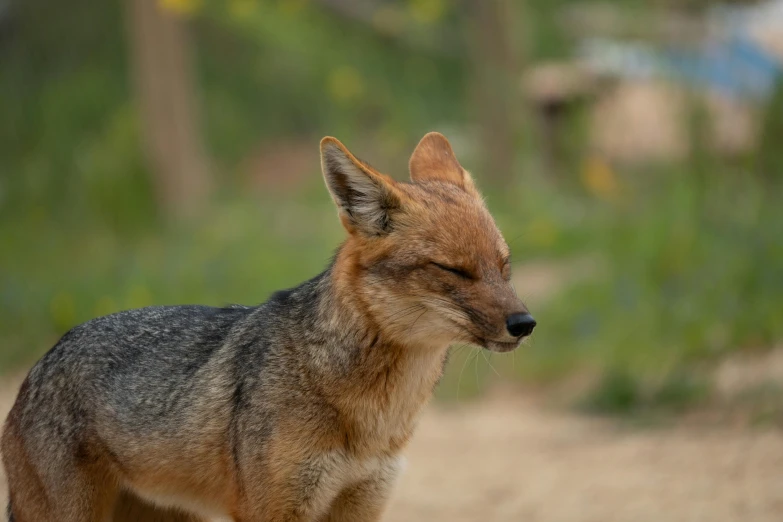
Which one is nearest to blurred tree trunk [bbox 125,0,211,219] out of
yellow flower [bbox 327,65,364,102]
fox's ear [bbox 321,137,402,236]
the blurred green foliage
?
the blurred green foliage

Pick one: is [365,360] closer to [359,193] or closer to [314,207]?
[359,193]

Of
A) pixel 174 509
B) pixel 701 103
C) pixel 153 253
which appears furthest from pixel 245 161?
pixel 174 509

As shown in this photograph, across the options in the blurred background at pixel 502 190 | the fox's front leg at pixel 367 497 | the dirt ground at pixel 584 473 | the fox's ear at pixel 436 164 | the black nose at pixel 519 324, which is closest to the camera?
the black nose at pixel 519 324

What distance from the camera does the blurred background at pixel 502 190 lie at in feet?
24.6

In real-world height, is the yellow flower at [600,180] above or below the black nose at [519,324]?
below

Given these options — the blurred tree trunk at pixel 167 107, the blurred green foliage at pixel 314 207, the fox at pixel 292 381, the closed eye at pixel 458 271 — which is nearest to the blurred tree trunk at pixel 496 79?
the blurred green foliage at pixel 314 207

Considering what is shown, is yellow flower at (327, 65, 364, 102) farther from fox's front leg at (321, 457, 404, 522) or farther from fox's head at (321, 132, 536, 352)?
fox's front leg at (321, 457, 404, 522)

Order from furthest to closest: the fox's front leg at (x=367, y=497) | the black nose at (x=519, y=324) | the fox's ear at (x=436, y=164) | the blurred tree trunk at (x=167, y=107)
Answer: the blurred tree trunk at (x=167, y=107), the fox's ear at (x=436, y=164), the fox's front leg at (x=367, y=497), the black nose at (x=519, y=324)

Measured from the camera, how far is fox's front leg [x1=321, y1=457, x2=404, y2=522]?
4152 millimetres

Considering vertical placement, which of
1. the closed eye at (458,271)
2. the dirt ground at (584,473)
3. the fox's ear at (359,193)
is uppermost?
the fox's ear at (359,193)

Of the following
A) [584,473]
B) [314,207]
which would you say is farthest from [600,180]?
[584,473]

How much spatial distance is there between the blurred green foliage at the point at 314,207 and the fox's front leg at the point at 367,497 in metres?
0.61

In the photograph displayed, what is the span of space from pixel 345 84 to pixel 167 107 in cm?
280

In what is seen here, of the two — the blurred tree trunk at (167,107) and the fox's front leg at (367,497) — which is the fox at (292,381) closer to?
the fox's front leg at (367,497)
